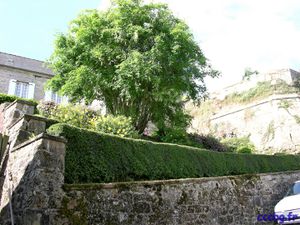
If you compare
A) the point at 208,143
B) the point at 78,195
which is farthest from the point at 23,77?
the point at 78,195

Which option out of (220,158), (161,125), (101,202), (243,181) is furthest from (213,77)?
(101,202)

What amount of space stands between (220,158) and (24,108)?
6.63 metres

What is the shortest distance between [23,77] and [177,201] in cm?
1925

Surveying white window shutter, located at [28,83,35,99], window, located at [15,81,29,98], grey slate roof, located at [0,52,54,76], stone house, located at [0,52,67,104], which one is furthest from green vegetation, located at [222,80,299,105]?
window, located at [15,81,29,98]

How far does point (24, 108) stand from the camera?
9062 millimetres

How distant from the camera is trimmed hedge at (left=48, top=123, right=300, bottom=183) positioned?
24.3 feet

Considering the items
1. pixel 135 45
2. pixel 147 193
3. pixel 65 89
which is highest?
pixel 135 45

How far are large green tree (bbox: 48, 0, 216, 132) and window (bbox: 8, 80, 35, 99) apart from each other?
7.80 meters

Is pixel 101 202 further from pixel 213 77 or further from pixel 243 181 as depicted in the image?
pixel 213 77

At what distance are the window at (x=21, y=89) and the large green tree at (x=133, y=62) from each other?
25.6ft

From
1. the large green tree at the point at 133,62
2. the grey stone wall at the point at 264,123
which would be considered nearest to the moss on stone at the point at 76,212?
the large green tree at the point at 133,62

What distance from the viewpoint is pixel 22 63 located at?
80.2 ft
